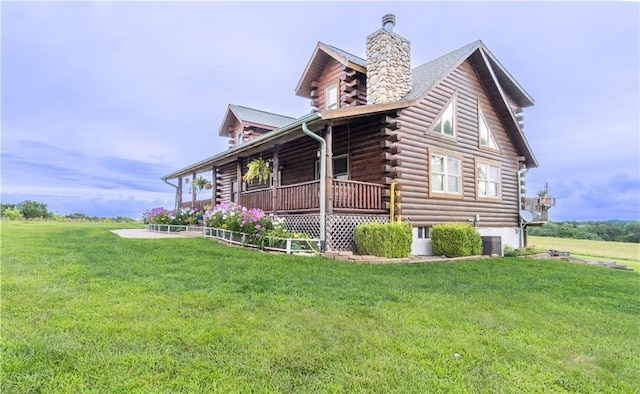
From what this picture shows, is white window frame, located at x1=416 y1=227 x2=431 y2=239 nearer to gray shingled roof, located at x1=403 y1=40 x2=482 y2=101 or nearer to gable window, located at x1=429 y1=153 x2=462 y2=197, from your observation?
gable window, located at x1=429 y1=153 x2=462 y2=197

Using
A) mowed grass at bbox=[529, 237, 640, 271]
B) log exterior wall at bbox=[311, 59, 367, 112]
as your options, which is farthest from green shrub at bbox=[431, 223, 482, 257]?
mowed grass at bbox=[529, 237, 640, 271]

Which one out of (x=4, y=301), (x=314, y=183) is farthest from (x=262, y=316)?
(x=314, y=183)

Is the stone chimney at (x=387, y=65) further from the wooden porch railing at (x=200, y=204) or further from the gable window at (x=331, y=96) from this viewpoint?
the wooden porch railing at (x=200, y=204)

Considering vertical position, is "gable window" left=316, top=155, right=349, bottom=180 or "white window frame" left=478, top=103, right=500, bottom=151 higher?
"white window frame" left=478, top=103, right=500, bottom=151

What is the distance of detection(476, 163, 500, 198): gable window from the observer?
13586 mm

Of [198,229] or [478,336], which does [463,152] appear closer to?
[478,336]

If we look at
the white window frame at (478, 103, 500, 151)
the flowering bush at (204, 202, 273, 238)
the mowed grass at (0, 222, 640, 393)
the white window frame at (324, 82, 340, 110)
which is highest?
the white window frame at (324, 82, 340, 110)

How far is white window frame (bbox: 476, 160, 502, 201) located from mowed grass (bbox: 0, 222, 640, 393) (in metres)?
7.47

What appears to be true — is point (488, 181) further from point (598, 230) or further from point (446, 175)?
point (598, 230)

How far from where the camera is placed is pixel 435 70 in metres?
13.1

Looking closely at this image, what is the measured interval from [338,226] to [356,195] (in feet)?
3.51

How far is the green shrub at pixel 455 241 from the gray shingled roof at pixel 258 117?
1135 centimetres

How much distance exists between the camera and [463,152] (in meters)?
12.9

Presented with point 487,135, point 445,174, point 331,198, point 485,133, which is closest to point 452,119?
point 445,174
